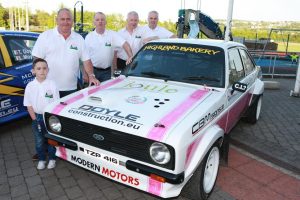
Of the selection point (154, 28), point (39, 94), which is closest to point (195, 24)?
point (154, 28)

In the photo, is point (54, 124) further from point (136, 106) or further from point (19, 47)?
point (19, 47)

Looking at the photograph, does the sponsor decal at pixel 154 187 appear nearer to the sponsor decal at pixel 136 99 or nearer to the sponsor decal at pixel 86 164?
the sponsor decal at pixel 86 164

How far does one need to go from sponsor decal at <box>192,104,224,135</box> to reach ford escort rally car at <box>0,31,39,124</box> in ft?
10.7

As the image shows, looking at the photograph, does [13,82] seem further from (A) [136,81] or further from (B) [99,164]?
(B) [99,164]

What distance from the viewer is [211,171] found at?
3.46 metres

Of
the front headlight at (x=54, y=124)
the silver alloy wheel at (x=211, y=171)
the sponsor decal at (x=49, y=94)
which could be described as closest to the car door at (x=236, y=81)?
the silver alloy wheel at (x=211, y=171)

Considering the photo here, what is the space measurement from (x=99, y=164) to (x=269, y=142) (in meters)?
3.20

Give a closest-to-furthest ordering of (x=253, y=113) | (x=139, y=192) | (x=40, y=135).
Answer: (x=139, y=192)
(x=40, y=135)
(x=253, y=113)

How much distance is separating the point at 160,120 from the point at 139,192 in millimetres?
937

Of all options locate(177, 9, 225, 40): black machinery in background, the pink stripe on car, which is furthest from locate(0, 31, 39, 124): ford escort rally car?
locate(177, 9, 225, 40): black machinery in background

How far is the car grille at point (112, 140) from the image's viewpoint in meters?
2.69

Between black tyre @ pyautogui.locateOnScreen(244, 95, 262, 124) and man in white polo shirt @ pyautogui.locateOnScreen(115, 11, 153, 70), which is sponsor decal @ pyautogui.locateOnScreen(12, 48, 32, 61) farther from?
black tyre @ pyautogui.locateOnScreen(244, 95, 262, 124)

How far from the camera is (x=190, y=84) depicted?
381cm

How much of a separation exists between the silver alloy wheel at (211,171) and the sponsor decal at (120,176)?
88 centimetres
